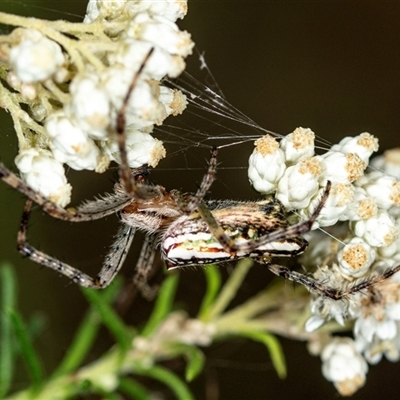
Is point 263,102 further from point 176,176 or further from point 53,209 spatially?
point 53,209

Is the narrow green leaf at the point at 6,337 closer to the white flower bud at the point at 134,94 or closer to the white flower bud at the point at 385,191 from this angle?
the white flower bud at the point at 134,94

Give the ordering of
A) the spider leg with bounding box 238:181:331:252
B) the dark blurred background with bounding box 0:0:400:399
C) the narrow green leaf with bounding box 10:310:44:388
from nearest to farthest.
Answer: the spider leg with bounding box 238:181:331:252
the narrow green leaf with bounding box 10:310:44:388
the dark blurred background with bounding box 0:0:400:399

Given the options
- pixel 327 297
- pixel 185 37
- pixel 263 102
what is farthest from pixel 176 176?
pixel 185 37

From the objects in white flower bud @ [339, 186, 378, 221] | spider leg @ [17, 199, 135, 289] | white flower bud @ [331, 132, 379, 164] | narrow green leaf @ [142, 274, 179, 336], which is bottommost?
narrow green leaf @ [142, 274, 179, 336]

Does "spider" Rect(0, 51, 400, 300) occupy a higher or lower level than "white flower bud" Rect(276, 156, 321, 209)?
lower

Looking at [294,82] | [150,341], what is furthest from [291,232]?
[294,82]

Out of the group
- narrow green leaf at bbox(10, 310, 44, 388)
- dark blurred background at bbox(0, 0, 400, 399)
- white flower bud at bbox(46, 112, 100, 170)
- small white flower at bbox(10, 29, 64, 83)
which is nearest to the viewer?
small white flower at bbox(10, 29, 64, 83)

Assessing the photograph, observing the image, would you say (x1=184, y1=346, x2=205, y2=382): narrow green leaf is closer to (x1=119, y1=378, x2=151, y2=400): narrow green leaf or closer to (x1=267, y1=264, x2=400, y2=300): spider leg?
(x1=119, y1=378, x2=151, y2=400): narrow green leaf

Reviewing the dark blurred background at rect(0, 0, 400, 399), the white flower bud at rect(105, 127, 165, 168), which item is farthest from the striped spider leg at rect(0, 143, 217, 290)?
the dark blurred background at rect(0, 0, 400, 399)
